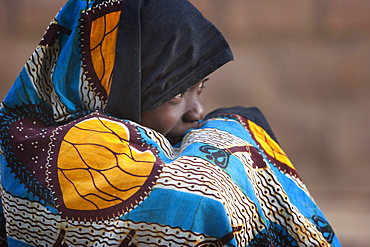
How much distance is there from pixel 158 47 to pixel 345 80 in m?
2.15

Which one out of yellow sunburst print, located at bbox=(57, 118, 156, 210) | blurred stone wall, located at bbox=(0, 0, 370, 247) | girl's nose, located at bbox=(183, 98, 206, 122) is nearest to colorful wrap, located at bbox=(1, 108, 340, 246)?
yellow sunburst print, located at bbox=(57, 118, 156, 210)

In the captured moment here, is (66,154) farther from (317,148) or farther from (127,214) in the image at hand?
(317,148)

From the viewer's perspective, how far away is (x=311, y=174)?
3199 millimetres

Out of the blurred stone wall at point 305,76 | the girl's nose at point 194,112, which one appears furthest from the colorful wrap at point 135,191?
the blurred stone wall at point 305,76

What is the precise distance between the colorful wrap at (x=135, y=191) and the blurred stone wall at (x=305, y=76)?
1.93 m

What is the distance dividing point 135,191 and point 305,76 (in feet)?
7.28

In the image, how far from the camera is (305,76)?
3074mm

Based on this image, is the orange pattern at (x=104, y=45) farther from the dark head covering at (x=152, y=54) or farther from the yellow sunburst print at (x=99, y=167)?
the yellow sunburst print at (x=99, y=167)

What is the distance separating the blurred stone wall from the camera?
3.02 metres

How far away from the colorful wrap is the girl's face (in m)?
0.08

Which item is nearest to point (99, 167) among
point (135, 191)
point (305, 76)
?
point (135, 191)

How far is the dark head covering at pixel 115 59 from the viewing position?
1190 mm

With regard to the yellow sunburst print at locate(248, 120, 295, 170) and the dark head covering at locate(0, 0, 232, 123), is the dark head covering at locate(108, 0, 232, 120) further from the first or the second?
the yellow sunburst print at locate(248, 120, 295, 170)

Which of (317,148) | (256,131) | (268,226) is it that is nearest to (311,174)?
(317,148)
